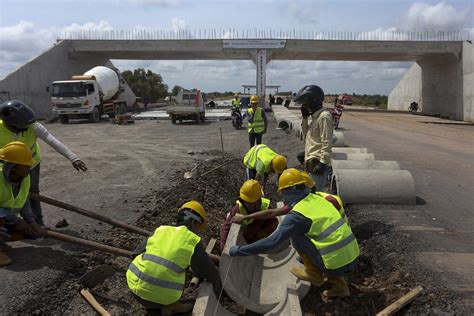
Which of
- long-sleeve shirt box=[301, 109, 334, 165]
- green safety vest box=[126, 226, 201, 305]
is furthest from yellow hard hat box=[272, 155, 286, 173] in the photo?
green safety vest box=[126, 226, 201, 305]

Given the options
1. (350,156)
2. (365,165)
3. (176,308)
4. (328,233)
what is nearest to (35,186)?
(176,308)

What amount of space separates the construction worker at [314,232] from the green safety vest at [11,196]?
2451 mm

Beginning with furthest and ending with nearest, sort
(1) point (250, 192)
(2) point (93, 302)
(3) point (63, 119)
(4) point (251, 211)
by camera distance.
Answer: (3) point (63, 119), (4) point (251, 211), (1) point (250, 192), (2) point (93, 302)

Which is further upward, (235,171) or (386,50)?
(386,50)

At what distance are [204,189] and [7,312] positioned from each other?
Answer: 477 cm

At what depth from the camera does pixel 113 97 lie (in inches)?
1177

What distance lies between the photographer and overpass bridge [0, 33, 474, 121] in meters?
30.2

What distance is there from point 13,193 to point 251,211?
8.81ft

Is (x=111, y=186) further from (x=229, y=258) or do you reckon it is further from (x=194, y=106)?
(x=194, y=106)

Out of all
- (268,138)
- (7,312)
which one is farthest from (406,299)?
(268,138)

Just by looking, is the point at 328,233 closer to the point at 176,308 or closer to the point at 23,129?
the point at 176,308

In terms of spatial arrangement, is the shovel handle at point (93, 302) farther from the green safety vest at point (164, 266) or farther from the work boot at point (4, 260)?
the work boot at point (4, 260)

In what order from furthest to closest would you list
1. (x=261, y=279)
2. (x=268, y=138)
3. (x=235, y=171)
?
1. (x=268, y=138)
2. (x=235, y=171)
3. (x=261, y=279)

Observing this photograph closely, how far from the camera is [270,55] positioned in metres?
35.5
